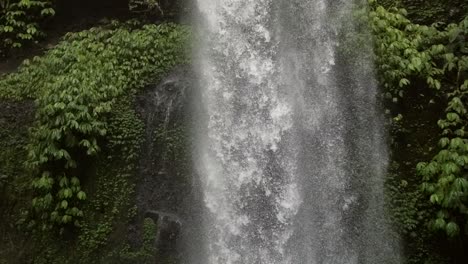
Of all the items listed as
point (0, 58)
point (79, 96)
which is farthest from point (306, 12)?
point (0, 58)

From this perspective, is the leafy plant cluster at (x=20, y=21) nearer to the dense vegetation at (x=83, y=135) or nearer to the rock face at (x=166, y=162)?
the dense vegetation at (x=83, y=135)

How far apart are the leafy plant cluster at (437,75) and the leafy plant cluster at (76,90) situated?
349 cm

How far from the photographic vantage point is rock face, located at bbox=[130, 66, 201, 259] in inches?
275

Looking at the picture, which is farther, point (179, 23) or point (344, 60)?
point (179, 23)

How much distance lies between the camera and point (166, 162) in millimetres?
7410

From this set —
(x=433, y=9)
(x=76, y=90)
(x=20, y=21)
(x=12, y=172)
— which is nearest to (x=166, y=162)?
(x=76, y=90)

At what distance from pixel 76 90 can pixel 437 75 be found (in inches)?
220

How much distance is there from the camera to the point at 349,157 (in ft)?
23.0

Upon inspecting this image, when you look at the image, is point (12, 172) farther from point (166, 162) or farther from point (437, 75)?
point (437, 75)

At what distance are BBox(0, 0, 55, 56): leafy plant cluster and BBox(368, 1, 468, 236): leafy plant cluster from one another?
20.1ft

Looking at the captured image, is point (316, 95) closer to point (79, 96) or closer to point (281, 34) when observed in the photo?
point (281, 34)

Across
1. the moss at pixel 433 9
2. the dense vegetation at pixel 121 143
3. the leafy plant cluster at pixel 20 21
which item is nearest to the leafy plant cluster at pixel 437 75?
the dense vegetation at pixel 121 143

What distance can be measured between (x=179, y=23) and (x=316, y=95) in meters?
3.00

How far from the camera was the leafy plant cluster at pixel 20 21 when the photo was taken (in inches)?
343
